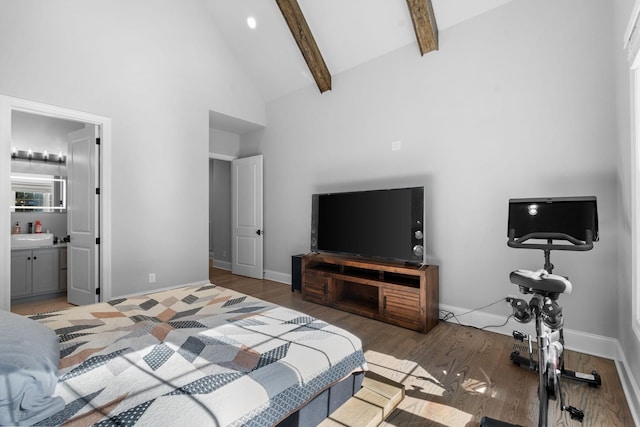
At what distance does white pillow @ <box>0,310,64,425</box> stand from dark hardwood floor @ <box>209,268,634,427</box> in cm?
151

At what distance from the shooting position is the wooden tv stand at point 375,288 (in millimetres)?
2988

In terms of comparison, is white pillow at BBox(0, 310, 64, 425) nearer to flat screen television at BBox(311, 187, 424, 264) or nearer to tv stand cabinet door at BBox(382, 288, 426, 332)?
tv stand cabinet door at BBox(382, 288, 426, 332)

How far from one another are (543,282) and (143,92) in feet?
14.8

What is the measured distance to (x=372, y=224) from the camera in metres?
3.56

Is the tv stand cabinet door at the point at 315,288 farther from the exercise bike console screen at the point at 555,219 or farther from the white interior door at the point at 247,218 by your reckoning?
the exercise bike console screen at the point at 555,219

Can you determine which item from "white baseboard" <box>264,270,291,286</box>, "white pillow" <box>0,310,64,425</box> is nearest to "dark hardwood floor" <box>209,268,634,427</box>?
"white pillow" <box>0,310,64,425</box>

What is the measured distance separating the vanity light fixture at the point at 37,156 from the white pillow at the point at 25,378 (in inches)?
174

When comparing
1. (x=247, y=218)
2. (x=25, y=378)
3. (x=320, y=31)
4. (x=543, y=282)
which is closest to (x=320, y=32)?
(x=320, y=31)

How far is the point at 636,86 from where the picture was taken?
179cm

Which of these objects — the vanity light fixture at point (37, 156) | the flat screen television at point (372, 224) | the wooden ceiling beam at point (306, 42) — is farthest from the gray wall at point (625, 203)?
the vanity light fixture at point (37, 156)

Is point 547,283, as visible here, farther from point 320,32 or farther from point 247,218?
point 247,218

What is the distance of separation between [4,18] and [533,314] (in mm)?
5005

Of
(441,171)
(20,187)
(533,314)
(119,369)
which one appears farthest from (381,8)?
(20,187)

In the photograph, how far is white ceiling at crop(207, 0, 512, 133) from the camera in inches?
132
